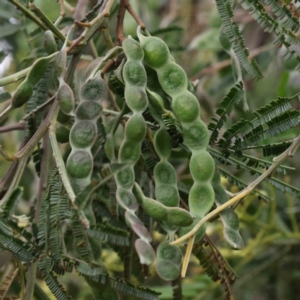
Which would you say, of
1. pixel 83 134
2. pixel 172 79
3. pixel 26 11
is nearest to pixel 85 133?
pixel 83 134

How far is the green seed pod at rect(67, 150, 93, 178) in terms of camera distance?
0.49m

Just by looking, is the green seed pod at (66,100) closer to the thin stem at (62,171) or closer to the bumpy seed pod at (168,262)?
the thin stem at (62,171)

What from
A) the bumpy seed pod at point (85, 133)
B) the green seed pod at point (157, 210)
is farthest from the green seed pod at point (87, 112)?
the green seed pod at point (157, 210)

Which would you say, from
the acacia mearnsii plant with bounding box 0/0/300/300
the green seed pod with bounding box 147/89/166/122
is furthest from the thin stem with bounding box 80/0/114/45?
the green seed pod with bounding box 147/89/166/122

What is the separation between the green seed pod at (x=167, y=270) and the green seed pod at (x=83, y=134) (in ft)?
0.43

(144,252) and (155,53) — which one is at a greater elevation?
(155,53)

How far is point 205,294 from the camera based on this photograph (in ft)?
3.88

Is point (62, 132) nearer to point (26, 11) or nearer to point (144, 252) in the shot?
point (26, 11)

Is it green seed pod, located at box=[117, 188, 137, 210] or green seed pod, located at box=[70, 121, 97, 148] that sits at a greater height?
green seed pod, located at box=[70, 121, 97, 148]

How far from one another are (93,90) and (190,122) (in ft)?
0.33

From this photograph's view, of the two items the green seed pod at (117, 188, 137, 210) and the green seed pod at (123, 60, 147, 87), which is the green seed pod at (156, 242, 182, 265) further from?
the green seed pod at (123, 60, 147, 87)

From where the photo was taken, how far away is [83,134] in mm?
505

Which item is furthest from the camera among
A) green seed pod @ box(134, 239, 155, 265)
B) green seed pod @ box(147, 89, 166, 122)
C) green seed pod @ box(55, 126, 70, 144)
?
green seed pod @ box(55, 126, 70, 144)

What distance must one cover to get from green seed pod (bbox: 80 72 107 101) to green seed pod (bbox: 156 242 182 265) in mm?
160
